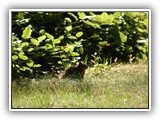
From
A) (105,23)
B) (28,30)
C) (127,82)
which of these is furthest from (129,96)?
(28,30)

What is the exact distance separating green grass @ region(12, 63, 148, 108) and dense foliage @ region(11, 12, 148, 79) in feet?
0.31

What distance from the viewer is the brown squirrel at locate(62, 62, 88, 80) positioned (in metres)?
3.43

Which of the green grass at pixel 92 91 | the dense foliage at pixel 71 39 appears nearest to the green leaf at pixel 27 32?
the dense foliage at pixel 71 39

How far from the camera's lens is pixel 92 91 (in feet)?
11.2

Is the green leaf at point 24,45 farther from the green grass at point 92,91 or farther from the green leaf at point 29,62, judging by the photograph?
the green grass at point 92,91

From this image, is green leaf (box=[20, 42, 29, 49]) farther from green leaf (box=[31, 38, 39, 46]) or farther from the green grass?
the green grass

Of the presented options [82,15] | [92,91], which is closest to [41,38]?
[82,15]

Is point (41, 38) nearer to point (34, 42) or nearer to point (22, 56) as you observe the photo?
point (34, 42)

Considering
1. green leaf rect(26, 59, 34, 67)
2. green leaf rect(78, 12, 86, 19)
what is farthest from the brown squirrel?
green leaf rect(78, 12, 86, 19)

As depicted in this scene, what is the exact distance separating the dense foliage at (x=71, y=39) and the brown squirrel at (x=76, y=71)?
0.05 metres

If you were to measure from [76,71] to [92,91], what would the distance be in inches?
7.1
